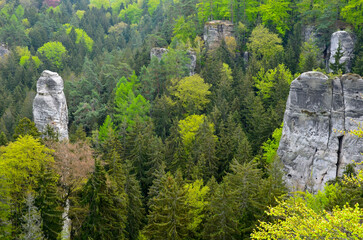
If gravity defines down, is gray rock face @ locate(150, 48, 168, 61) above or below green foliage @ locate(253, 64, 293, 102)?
above

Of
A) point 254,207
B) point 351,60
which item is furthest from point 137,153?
point 351,60

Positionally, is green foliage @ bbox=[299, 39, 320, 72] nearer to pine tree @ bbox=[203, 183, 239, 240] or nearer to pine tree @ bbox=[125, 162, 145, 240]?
pine tree @ bbox=[203, 183, 239, 240]

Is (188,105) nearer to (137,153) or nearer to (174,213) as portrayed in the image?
(137,153)

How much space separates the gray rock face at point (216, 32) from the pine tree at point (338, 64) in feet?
75.4

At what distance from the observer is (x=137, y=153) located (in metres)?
39.6

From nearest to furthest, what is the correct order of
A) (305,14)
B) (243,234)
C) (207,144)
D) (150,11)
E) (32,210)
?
1. (32,210)
2. (243,234)
3. (207,144)
4. (305,14)
5. (150,11)

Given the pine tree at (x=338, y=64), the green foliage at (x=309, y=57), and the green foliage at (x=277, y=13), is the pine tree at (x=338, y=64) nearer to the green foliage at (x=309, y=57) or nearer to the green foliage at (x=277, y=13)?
the green foliage at (x=309, y=57)

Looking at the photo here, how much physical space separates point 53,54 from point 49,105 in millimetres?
52367

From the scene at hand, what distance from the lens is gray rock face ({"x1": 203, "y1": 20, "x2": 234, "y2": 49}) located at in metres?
64.2

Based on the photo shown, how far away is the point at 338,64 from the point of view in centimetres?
4406

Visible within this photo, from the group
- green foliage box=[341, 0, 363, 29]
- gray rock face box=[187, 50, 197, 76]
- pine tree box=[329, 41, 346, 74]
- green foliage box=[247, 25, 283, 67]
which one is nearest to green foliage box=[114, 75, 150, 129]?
gray rock face box=[187, 50, 197, 76]

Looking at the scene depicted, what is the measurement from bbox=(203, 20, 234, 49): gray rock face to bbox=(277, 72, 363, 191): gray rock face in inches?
1235

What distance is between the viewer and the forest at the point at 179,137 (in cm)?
2373

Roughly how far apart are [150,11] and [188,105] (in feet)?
293
